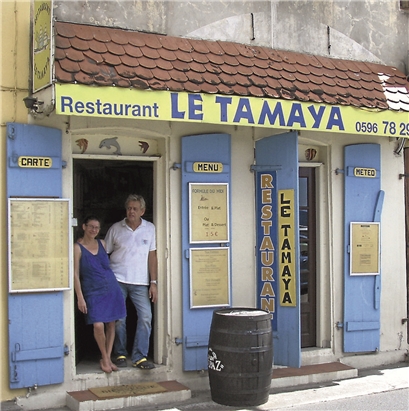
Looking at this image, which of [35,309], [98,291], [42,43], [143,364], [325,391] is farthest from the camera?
[325,391]

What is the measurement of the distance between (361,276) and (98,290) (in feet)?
11.0

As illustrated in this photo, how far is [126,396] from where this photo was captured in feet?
23.2

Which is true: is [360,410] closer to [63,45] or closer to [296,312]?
[296,312]

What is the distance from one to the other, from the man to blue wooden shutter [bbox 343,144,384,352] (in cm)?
251

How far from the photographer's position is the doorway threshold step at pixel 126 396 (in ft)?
22.6

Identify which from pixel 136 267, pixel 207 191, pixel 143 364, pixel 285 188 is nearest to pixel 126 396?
pixel 143 364

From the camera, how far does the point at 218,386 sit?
722 centimetres

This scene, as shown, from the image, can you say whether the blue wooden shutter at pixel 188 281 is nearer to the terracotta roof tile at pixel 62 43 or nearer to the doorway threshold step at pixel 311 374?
the doorway threshold step at pixel 311 374

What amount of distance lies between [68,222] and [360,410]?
3463 millimetres

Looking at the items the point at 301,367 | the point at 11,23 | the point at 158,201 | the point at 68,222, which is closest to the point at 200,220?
the point at 158,201

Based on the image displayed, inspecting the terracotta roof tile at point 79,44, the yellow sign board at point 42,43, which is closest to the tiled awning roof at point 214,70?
the terracotta roof tile at point 79,44

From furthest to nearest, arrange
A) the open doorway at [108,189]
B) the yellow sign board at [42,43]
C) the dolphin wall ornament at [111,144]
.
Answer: the open doorway at [108,189]
the dolphin wall ornament at [111,144]
the yellow sign board at [42,43]

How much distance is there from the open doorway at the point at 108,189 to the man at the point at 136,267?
803mm

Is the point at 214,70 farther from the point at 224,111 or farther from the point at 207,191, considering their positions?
the point at 207,191
